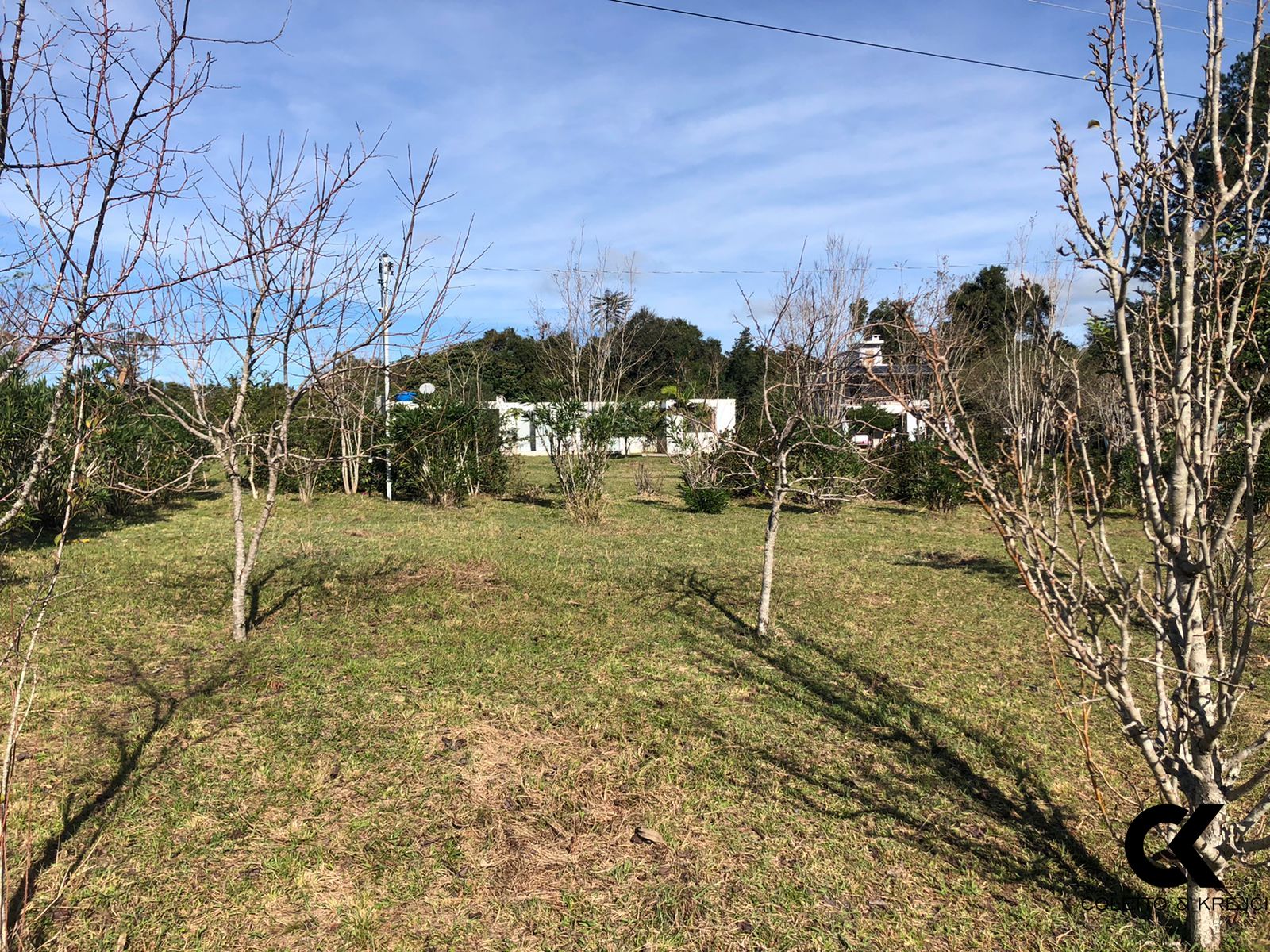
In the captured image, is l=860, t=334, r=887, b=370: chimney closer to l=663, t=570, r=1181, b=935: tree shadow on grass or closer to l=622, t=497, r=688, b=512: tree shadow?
l=663, t=570, r=1181, b=935: tree shadow on grass

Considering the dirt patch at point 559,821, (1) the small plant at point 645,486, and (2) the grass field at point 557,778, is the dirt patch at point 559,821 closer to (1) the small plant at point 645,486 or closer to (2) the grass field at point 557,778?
(2) the grass field at point 557,778

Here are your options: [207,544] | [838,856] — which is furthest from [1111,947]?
[207,544]

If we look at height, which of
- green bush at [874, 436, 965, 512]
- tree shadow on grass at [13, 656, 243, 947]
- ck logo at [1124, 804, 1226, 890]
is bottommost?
tree shadow on grass at [13, 656, 243, 947]

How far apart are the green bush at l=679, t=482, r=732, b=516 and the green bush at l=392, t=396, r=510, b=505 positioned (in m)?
3.44

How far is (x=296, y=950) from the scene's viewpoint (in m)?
2.43

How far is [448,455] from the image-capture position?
1334 centimetres

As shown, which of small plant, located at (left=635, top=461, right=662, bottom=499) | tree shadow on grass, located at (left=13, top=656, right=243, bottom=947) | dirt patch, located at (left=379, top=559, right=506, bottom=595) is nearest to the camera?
tree shadow on grass, located at (left=13, top=656, right=243, bottom=947)

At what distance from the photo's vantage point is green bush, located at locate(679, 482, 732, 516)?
1291 cm

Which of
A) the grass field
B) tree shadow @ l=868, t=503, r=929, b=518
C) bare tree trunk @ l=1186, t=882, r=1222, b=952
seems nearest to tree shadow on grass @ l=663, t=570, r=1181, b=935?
the grass field

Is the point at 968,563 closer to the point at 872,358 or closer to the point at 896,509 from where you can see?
the point at 896,509

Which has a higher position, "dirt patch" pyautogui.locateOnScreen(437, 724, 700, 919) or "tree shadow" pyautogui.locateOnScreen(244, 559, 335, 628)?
"tree shadow" pyautogui.locateOnScreen(244, 559, 335, 628)

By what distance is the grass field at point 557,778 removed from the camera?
2619mm

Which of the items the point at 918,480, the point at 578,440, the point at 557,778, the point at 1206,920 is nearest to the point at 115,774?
the point at 557,778

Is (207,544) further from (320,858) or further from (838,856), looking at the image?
(838,856)
